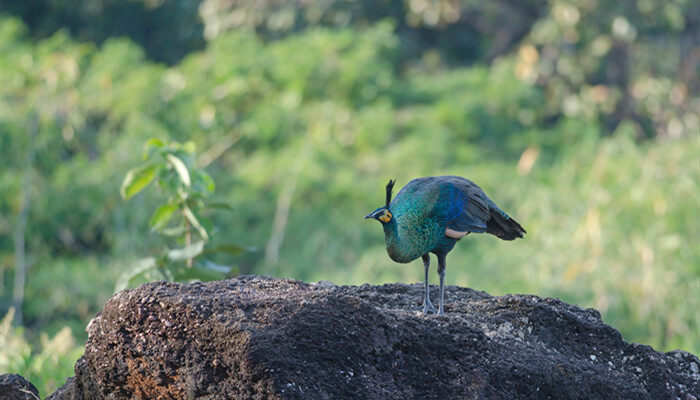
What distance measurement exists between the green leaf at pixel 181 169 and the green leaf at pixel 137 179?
118 mm

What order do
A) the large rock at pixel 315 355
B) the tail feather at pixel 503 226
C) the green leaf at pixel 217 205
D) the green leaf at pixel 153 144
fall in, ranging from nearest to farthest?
the large rock at pixel 315 355, the tail feather at pixel 503 226, the green leaf at pixel 153 144, the green leaf at pixel 217 205

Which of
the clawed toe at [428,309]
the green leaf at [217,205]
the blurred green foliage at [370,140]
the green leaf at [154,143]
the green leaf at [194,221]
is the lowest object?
the clawed toe at [428,309]

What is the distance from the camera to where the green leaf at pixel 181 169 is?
15.9 ft

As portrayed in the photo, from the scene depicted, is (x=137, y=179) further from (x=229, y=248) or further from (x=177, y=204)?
(x=229, y=248)

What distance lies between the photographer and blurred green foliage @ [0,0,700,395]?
36.4 feet

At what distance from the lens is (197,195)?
4.96 meters

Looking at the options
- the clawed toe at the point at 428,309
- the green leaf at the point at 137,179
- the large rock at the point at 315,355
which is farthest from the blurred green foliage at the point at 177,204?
the clawed toe at the point at 428,309

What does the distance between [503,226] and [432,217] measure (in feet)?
1.67

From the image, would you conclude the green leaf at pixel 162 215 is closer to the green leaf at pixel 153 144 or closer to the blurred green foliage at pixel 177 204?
the blurred green foliage at pixel 177 204

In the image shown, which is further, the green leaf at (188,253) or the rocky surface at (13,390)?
the green leaf at (188,253)

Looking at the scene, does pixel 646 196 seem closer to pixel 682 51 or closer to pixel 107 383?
pixel 682 51

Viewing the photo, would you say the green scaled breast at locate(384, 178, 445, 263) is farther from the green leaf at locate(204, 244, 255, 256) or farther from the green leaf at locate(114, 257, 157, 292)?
the green leaf at locate(114, 257, 157, 292)

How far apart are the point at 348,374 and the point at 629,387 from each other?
1109 millimetres

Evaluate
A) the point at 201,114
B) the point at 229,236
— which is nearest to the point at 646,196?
the point at 229,236
